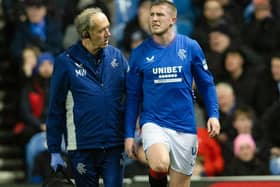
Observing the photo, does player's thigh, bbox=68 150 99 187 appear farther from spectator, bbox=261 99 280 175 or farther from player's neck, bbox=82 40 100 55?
spectator, bbox=261 99 280 175

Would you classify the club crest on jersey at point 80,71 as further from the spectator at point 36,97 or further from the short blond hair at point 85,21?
the spectator at point 36,97

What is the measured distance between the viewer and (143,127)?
876cm

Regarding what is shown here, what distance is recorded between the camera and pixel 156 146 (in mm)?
8516

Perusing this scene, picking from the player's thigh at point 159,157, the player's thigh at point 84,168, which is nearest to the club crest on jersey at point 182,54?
the player's thigh at point 159,157

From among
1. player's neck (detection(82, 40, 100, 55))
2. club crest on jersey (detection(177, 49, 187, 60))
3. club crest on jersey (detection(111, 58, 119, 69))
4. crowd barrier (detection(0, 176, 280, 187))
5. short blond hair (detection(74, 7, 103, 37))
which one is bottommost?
crowd barrier (detection(0, 176, 280, 187))

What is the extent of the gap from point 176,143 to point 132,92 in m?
0.56

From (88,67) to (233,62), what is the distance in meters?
4.46

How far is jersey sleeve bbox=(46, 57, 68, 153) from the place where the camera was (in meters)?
8.66

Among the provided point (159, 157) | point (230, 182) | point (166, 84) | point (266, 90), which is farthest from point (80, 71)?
point (266, 90)

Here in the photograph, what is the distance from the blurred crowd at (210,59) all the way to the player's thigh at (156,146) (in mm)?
2878

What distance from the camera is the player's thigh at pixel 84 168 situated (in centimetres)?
870

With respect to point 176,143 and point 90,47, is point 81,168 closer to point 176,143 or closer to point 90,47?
point 176,143

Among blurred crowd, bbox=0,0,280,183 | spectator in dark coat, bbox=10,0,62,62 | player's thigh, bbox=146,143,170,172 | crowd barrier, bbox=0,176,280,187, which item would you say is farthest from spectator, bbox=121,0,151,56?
player's thigh, bbox=146,143,170,172

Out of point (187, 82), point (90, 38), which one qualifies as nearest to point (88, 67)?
point (90, 38)
